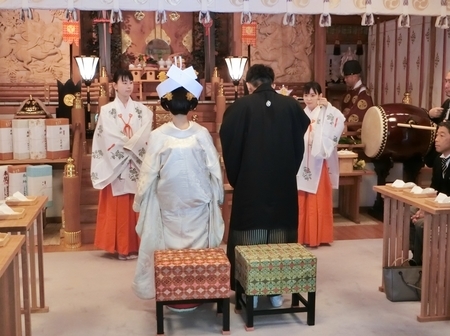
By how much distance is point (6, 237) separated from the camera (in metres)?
2.96

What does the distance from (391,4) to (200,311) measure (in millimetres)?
3029

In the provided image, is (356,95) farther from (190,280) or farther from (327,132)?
(190,280)

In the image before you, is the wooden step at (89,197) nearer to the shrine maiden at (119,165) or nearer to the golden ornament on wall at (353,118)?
the shrine maiden at (119,165)

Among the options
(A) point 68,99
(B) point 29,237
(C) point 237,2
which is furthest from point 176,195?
(A) point 68,99

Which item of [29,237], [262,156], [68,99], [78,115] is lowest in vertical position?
[29,237]

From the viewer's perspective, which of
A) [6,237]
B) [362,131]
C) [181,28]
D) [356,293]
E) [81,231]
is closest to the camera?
[6,237]

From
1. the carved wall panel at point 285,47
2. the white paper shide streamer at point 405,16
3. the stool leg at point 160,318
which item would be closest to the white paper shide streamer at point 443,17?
the white paper shide streamer at point 405,16

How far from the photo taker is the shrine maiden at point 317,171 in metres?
5.77

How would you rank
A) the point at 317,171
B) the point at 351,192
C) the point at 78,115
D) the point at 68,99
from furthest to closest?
the point at 68,99 < the point at 351,192 < the point at 78,115 < the point at 317,171

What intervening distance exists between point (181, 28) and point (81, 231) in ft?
23.8

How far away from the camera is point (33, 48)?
33.4 feet

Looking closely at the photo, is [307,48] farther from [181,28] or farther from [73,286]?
[73,286]

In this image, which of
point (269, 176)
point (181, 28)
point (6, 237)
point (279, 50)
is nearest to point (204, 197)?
point (269, 176)

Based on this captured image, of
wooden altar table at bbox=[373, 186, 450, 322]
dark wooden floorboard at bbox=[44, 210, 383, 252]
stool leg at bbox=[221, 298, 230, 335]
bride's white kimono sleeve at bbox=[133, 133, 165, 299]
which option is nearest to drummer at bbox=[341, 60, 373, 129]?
dark wooden floorboard at bbox=[44, 210, 383, 252]
